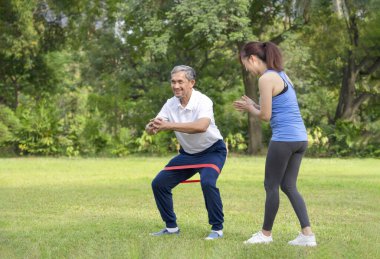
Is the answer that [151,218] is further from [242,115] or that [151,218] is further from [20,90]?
[20,90]

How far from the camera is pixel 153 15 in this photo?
86.3 feet

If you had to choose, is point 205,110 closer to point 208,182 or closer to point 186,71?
point 186,71

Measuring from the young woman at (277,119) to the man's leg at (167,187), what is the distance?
3.68 feet

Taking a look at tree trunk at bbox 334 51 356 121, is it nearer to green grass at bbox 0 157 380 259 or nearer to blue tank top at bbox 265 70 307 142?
green grass at bbox 0 157 380 259

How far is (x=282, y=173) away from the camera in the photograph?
22.8ft

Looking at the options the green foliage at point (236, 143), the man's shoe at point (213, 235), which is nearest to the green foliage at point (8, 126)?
the green foliage at point (236, 143)

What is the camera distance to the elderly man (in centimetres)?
743

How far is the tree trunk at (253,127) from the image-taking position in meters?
28.2

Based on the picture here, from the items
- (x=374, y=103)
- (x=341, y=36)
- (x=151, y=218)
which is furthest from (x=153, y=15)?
(x=151, y=218)

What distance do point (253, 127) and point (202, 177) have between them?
21078 mm

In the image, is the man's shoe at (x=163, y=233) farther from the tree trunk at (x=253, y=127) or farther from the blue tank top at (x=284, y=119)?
the tree trunk at (x=253, y=127)

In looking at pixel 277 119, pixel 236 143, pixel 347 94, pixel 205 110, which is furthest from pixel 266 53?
pixel 347 94

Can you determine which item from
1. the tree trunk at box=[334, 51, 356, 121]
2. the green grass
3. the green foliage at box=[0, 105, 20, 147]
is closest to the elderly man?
the green grass

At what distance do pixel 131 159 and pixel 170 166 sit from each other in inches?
664
